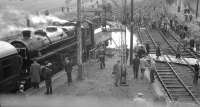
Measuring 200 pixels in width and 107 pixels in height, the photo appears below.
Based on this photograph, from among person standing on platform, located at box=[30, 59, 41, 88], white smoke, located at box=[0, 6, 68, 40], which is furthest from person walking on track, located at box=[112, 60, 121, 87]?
white smoke, located at box=[0, 6, 68, 40]

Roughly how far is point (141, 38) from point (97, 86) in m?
16.3

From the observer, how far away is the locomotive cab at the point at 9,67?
12.4 metres

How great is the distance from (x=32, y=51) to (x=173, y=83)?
7694 millimetres

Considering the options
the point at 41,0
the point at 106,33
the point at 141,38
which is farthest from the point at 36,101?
the point at 41,0

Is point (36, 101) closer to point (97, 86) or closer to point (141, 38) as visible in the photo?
point (97, 86)

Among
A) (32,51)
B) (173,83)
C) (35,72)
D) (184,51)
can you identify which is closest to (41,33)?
(32,51)

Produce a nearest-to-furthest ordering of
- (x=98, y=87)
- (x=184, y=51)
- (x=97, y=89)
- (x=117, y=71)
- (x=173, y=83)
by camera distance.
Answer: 1. (x=97, y=89)
2. (x=117, y=71)
3. (x=98, y=87)
4. (x=173, y=83)
5. (x=184, y=51)

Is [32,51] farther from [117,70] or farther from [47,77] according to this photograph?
[117,70]

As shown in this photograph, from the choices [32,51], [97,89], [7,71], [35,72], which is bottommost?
[97,89]

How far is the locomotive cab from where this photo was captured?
40.6 feet

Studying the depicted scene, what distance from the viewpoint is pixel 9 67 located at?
42.3 feet

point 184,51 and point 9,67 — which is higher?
point 9,67

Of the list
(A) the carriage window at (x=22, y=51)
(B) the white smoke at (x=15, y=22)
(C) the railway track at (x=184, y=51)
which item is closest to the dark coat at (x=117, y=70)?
(A) the carriage window at (x=22, y=51)

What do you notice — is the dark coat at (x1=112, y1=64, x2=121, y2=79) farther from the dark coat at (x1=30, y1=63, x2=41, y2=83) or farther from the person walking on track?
the dark coat at (x1=30, y1=63, x2=41, y2=83)
